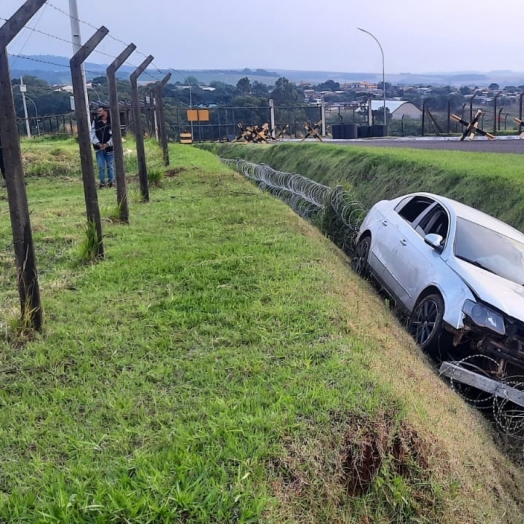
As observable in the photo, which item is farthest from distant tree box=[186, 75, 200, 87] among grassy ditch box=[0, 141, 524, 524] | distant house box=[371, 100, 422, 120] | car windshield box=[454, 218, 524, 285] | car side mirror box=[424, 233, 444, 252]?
grassy ditch box=[0, 141, 524, 524]

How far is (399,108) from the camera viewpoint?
42469 millimetres

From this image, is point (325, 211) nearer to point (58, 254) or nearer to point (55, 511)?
point (58, 254)

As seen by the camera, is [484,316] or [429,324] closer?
[484,316]

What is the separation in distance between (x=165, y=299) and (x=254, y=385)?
5.98ft

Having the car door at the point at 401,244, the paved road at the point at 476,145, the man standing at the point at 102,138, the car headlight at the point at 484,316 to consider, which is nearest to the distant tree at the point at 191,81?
the paved road at the point at 476,145

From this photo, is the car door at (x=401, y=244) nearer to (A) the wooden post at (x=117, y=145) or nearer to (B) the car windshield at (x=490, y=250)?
(B) the car windshield at (x=490, y=250)

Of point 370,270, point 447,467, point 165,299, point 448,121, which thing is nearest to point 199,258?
point 165,299

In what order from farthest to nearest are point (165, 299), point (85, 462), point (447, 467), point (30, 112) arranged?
1. point (30, 112)
2. point (165, 299)
3. point (447, 467)
4. point (85, 462)

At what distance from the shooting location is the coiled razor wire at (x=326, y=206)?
1177 cm

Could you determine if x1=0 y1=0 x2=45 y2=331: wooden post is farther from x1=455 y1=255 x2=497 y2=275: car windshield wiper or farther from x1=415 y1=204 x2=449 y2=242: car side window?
x1=415 y1=204 x2=449 y2=242: car side window

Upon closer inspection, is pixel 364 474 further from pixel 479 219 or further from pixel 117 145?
pixel 117 145

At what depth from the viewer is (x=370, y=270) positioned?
347 inches

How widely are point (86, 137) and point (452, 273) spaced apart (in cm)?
422

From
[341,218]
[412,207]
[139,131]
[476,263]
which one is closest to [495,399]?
[476,263]
